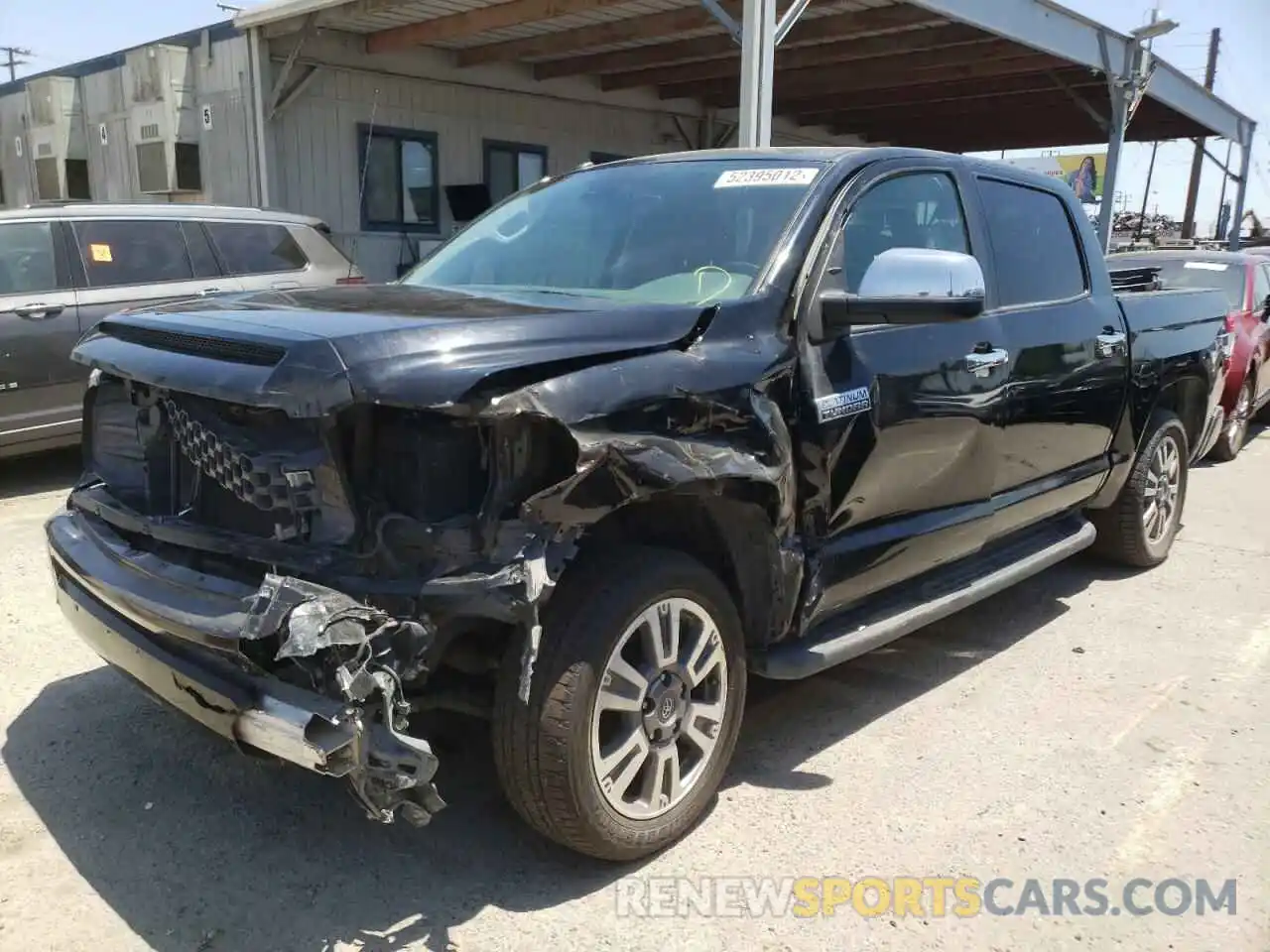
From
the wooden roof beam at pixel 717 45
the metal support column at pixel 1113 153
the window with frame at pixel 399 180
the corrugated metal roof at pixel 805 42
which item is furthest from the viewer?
the metal support column at pixel 1113 153

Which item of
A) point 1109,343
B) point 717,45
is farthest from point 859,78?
point 1109,343

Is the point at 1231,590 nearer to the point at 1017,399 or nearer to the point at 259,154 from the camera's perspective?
the point at 1017,399

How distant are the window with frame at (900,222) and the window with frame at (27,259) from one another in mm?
5579

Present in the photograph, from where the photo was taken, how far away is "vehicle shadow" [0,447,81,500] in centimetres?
688

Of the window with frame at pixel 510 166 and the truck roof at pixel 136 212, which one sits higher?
the window with frame at pixel 510 166

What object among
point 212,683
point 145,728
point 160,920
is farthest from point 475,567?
point 145,728

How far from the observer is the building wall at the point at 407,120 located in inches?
469

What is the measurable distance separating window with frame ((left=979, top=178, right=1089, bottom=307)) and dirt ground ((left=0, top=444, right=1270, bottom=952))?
1563 millimetres

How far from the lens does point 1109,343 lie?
15.5 feet

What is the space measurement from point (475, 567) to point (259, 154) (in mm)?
10682

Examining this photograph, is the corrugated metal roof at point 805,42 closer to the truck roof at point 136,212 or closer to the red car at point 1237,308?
the red car at point 1237,308

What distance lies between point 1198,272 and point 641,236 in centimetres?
808

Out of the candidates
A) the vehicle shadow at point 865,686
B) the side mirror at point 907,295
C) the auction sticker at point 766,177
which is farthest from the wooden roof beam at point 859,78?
the side mirror at point 907,295

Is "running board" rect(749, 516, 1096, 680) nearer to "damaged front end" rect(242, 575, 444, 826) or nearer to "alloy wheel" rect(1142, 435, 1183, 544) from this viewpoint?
"alloy wheel" rect(1142, 435, 1183, 544)
